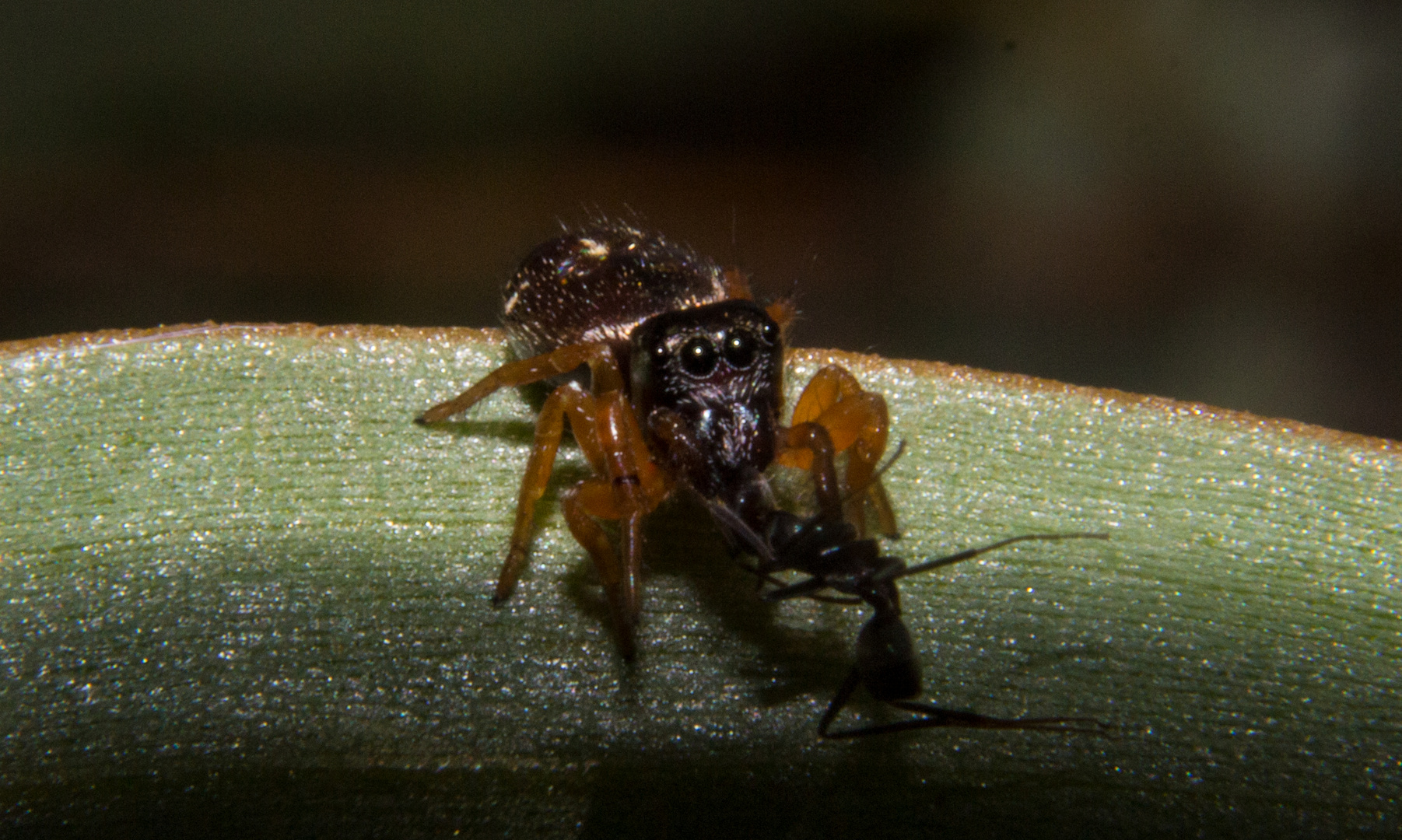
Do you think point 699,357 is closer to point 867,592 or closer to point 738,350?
point 738,350

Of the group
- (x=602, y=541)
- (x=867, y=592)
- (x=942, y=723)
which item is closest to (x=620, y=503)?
(x=602, y=541)

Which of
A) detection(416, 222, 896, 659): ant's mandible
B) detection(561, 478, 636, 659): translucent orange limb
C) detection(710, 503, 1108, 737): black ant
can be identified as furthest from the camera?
detection(416, 222, 896, 659): ant's mandible

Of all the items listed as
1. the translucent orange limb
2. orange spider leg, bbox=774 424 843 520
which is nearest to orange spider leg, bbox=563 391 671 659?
the translucent orange limb

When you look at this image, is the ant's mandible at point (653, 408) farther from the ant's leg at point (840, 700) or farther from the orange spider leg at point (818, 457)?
the ant's leg at point (840, 700)

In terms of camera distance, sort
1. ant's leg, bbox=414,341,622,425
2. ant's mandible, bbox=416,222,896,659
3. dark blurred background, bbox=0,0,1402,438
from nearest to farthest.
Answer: ant's mandible, bbox=416,222,896,659, ant's leg, bbox=414,341,622,425, dark blurred background, bbox=0,0,1402,438

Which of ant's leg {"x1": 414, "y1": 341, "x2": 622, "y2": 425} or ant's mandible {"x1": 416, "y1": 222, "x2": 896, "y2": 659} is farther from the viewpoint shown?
ant's leg {"x1": 414, "y1": 341, "x2": 622, "y2": 425}

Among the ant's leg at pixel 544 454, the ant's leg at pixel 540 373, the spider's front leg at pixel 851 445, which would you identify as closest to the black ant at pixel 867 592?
the spider's front leg at pixel 851 445

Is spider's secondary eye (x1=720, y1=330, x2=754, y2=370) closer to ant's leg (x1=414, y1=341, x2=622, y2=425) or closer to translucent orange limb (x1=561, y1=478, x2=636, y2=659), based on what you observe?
ant's leg (x1=414, y1=341, x2=622, y2=425)
